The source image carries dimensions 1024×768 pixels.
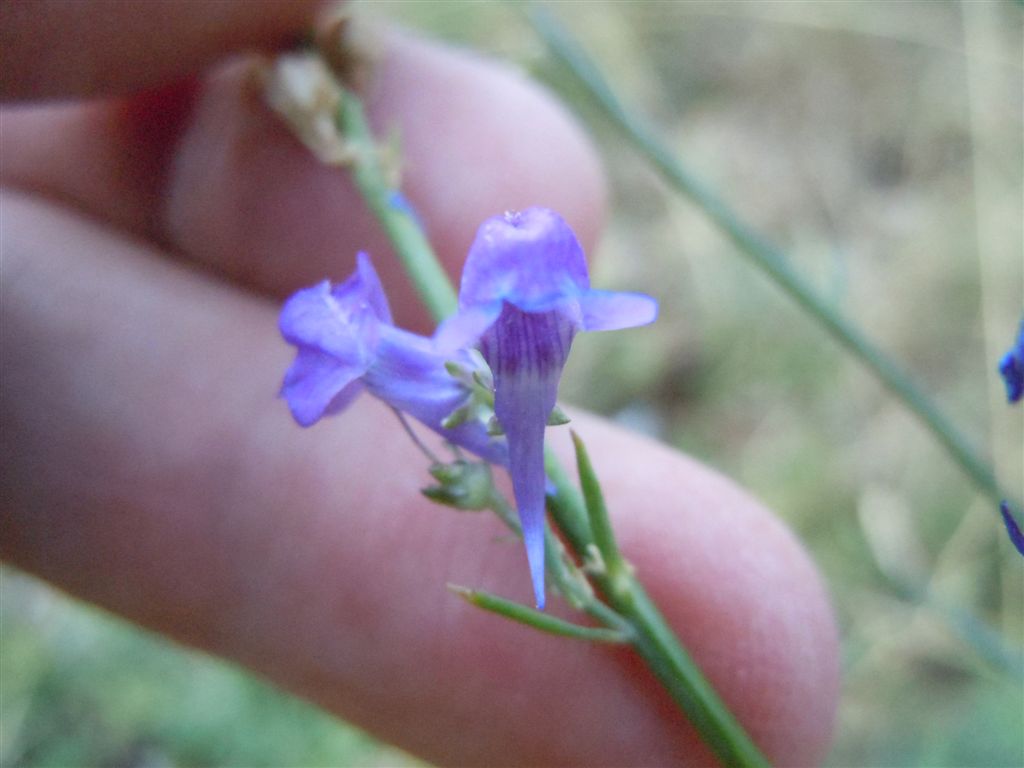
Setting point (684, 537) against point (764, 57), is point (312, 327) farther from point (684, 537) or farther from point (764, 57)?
point (764, 57)

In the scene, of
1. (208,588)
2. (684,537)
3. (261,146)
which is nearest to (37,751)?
(208,588)

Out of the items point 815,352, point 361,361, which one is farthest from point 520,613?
point 815,352

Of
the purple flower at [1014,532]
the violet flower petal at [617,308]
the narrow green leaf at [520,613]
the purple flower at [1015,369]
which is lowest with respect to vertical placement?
the narrow green leaf at [520,613]

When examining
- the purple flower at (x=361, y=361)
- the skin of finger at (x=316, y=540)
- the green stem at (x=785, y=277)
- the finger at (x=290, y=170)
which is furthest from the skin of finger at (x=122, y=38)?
the purple flower at (x=361, y=361)

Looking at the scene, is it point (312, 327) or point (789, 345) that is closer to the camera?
point (312, 327)

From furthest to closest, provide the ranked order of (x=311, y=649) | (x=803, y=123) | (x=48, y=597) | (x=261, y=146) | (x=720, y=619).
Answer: (x=803, y=123), (x=48, y=597), (x=261, y=146), (x=311, y=649), (x=720, y=619)

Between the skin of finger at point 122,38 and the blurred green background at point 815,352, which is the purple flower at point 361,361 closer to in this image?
the skin of finger at point 122,38
